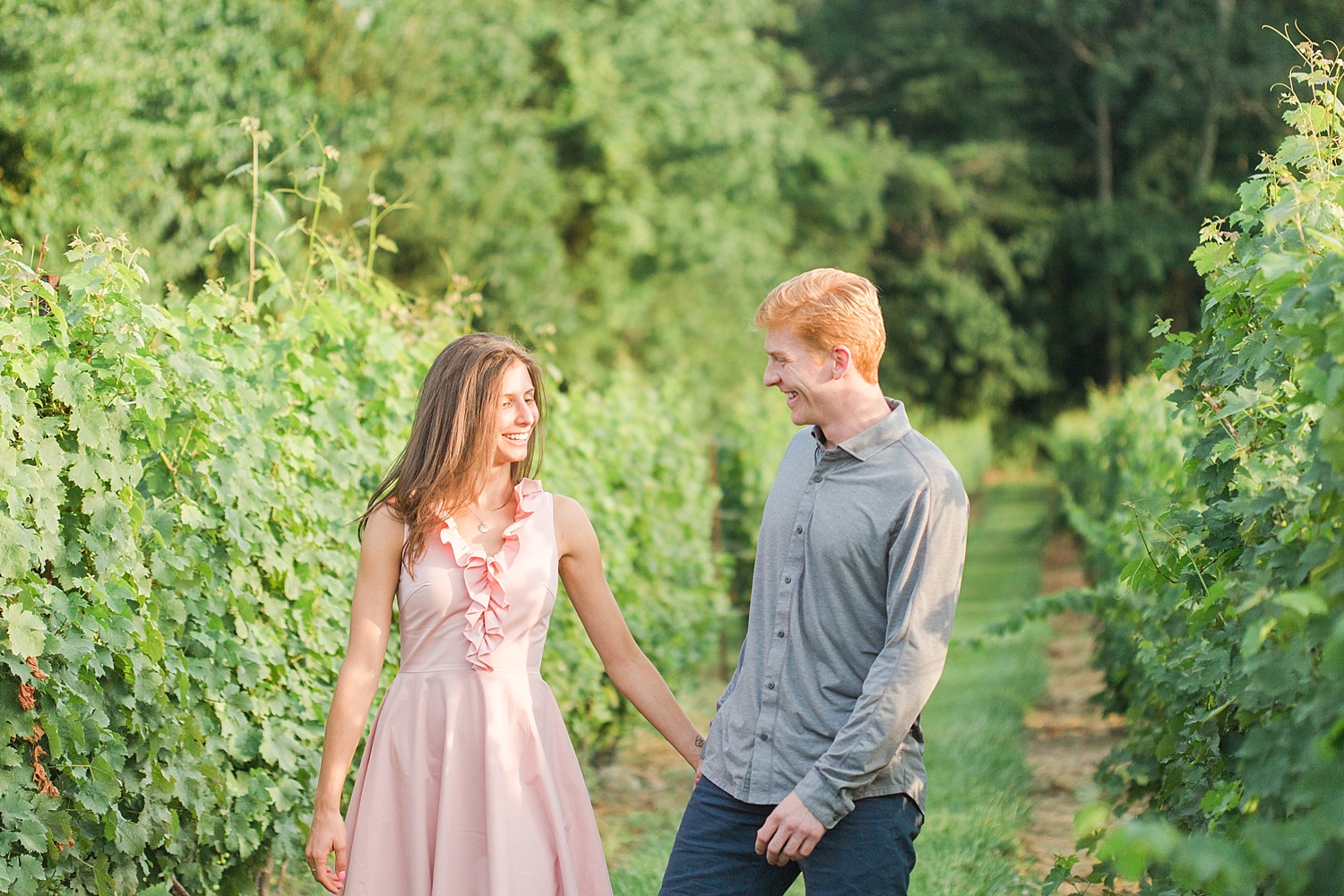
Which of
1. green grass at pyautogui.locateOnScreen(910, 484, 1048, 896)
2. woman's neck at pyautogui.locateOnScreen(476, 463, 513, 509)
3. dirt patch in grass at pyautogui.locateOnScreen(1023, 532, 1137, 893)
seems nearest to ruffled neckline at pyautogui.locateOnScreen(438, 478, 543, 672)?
woman's neck at pyautogui.locateOnScreen(476, 463, 513, 509)

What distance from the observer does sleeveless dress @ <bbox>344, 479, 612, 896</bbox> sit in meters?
2.72

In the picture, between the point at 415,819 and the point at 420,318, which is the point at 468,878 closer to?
the point at 415,819

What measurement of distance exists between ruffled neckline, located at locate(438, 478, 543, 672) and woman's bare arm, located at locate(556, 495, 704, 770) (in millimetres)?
183

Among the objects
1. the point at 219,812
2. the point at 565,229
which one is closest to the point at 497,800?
the point at 219,812

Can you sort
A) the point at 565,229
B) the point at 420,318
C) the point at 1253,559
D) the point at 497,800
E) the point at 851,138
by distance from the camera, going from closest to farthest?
1. the point at 1253,559
2. the point at 497,800
3. the point at 420,318
4. the point at 565,229
5. the point at 851,138

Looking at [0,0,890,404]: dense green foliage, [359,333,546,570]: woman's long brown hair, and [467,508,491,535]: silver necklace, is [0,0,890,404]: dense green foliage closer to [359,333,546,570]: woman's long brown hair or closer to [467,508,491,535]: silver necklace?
[359,333,546,570]: woman's long brown hair

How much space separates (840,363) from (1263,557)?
876 millimetres

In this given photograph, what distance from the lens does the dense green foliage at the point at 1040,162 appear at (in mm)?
35375

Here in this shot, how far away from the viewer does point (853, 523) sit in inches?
102

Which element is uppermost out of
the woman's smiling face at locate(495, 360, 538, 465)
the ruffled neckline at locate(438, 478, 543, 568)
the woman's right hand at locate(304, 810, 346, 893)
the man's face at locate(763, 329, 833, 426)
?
the man's face at locate(763, 329, 833, 426)

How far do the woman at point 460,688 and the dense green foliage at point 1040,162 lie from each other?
107 ft

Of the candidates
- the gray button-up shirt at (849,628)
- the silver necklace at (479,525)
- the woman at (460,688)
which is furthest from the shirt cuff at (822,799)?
the silver necklace at (479,525)

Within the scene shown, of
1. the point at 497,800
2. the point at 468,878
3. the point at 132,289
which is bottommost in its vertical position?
the point at 468,878

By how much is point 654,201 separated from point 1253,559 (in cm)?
2204
